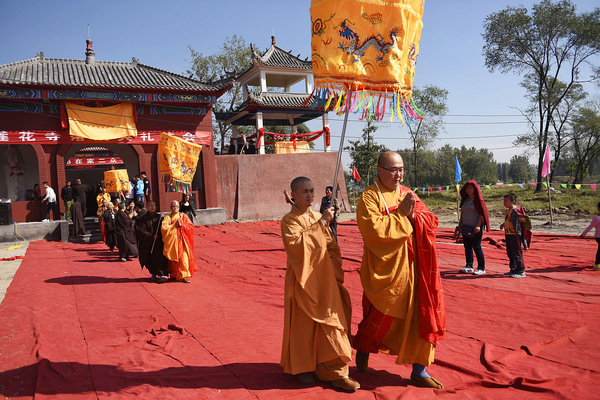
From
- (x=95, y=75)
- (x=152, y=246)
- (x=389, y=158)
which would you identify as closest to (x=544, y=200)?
(x=152, y=246)

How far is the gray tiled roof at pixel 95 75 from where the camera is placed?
16156mm

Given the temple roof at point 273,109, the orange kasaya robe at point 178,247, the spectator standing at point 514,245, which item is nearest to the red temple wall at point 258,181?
the temple roof at point 273,109

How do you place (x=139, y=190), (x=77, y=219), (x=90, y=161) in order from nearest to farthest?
(x=77, y=219)
(x=139, y=190)
(x=90, y=161)

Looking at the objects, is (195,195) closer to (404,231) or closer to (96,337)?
(96,337)

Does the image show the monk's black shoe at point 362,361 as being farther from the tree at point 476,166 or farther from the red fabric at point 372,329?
the tree at point 476,166

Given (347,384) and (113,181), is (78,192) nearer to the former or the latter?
(113,181)

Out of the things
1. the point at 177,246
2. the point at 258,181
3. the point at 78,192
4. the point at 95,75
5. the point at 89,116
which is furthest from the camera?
the point at 258,181

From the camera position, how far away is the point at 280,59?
24328 millimetres

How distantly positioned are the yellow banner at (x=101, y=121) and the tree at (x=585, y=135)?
23.8 m

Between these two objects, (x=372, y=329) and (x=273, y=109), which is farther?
(x=273, y=109)

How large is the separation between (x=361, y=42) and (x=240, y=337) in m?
3.11

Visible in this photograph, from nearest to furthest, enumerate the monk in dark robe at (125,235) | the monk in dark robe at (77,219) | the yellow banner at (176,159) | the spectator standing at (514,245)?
the spectator standing at (514,245) → the yellow banner at (176,159) → the monk in dark robe at (125,235) → the monk in dark robe at (77,219)

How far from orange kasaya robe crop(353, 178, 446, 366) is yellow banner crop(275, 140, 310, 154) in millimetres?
18867

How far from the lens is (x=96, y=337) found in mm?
4938
